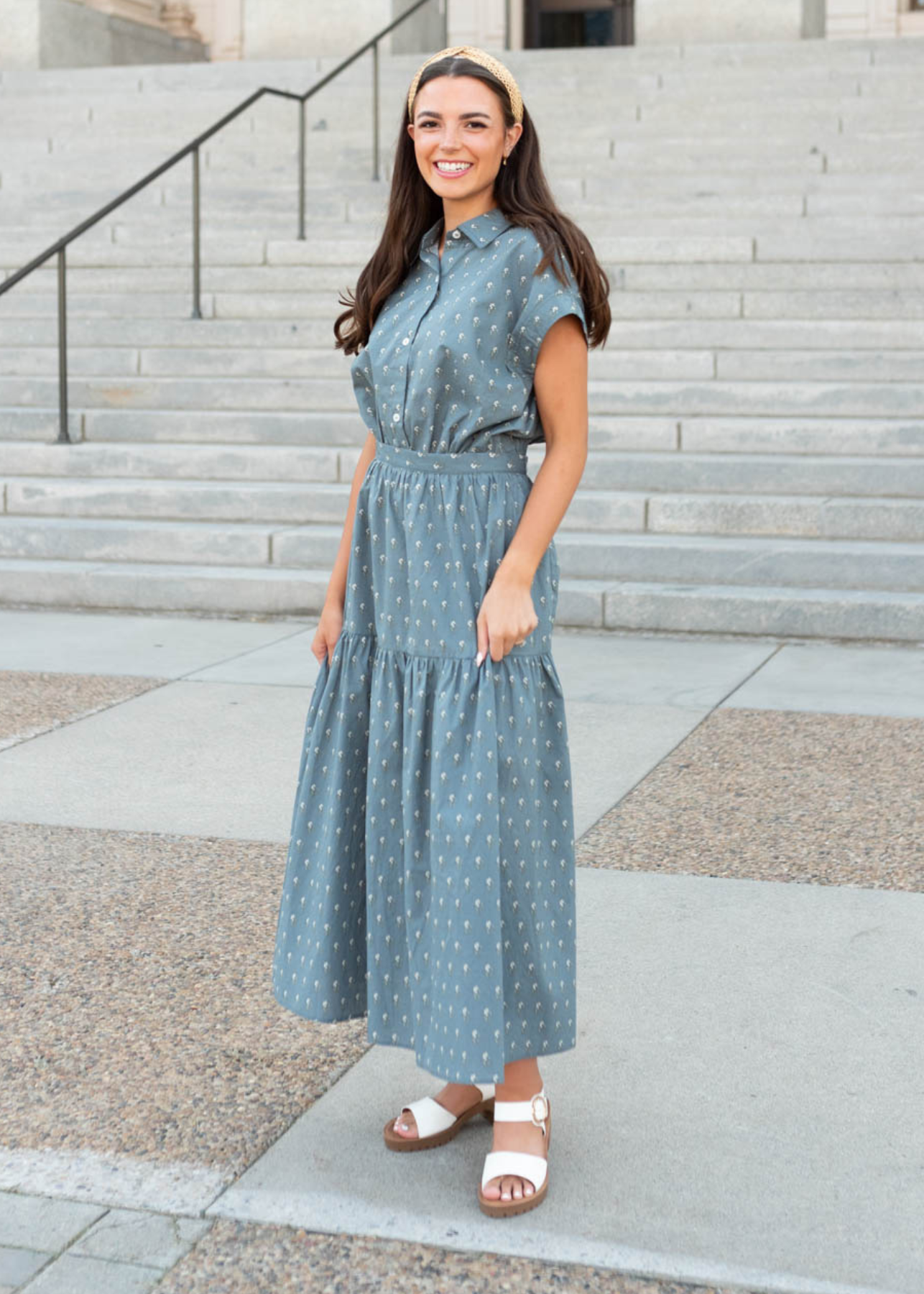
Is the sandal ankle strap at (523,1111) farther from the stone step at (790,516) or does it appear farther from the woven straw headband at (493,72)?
the stone step at (790,516)

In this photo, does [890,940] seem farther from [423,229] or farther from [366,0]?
[366,0]

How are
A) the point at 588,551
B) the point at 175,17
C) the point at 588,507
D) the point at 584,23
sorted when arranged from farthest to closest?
the point at 584,23 < the point at 175,17 < the point at 588,507 < the point at 588,551

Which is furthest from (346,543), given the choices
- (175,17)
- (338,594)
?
(175,17)

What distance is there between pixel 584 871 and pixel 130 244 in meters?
8.95

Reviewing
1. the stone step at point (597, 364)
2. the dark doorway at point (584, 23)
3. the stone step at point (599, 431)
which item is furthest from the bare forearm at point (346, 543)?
the dark doorway at point (584, 23)

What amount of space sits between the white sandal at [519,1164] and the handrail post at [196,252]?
337 inches

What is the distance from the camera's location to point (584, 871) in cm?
439

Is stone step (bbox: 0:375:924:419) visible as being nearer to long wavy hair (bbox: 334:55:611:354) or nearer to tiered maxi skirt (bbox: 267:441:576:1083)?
long wavy hair (bbox: 334:55:611:354)

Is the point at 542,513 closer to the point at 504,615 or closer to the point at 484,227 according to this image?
the point at 504,615

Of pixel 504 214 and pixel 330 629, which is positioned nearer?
pixel 504 214

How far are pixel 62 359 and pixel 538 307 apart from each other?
7.33m

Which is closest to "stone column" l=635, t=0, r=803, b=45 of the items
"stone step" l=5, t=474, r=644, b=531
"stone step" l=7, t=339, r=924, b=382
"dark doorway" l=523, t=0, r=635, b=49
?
"dark doorway" l=523, t=0, r=635, b=49

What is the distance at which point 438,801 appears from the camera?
8.80 feet

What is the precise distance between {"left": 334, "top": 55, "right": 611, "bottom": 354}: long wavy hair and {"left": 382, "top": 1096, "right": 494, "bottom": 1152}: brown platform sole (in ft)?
4.35
